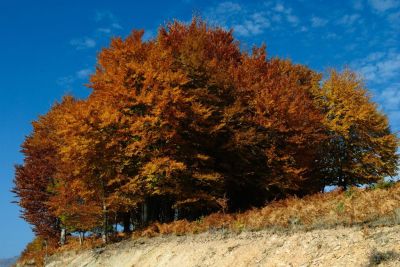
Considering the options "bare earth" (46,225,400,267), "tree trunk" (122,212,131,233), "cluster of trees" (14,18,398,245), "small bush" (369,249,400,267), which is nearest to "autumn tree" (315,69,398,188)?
Answer: "cluster of trees" (14,18,398,245)

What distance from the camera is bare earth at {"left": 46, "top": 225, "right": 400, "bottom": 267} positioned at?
40.0ft

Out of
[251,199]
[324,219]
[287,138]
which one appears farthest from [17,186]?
[324,219]

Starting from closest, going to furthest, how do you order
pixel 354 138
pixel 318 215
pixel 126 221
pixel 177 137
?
pixel 318 215
pixel 177 137
pixel 126 221
pixel 354 138

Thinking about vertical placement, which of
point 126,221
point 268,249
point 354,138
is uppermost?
point 354,138

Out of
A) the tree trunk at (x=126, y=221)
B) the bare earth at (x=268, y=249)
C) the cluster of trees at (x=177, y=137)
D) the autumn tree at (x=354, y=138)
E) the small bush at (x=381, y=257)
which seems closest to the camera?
the small bush at (x=381, y=257)

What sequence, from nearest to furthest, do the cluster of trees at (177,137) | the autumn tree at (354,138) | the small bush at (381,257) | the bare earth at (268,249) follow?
the small bush at (381,257) < the bare earth at (268,249) < the cluster of trees at (177,137) < the autumn tree at (354,138)

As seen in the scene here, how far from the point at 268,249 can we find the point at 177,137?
471 inches

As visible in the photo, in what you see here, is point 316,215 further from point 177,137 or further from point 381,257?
point 177,137

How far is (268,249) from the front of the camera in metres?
15.1

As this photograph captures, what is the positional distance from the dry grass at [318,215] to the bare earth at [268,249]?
840 mm

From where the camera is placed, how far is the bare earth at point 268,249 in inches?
480

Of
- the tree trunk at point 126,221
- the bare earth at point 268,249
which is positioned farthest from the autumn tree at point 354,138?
the bare earth at point 268,249

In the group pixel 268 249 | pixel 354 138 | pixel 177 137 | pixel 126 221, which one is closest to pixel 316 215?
pixel 268 249

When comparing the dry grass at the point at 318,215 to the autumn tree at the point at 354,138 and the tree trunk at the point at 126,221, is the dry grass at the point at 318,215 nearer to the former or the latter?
the tree trunk at the point at 126,221
